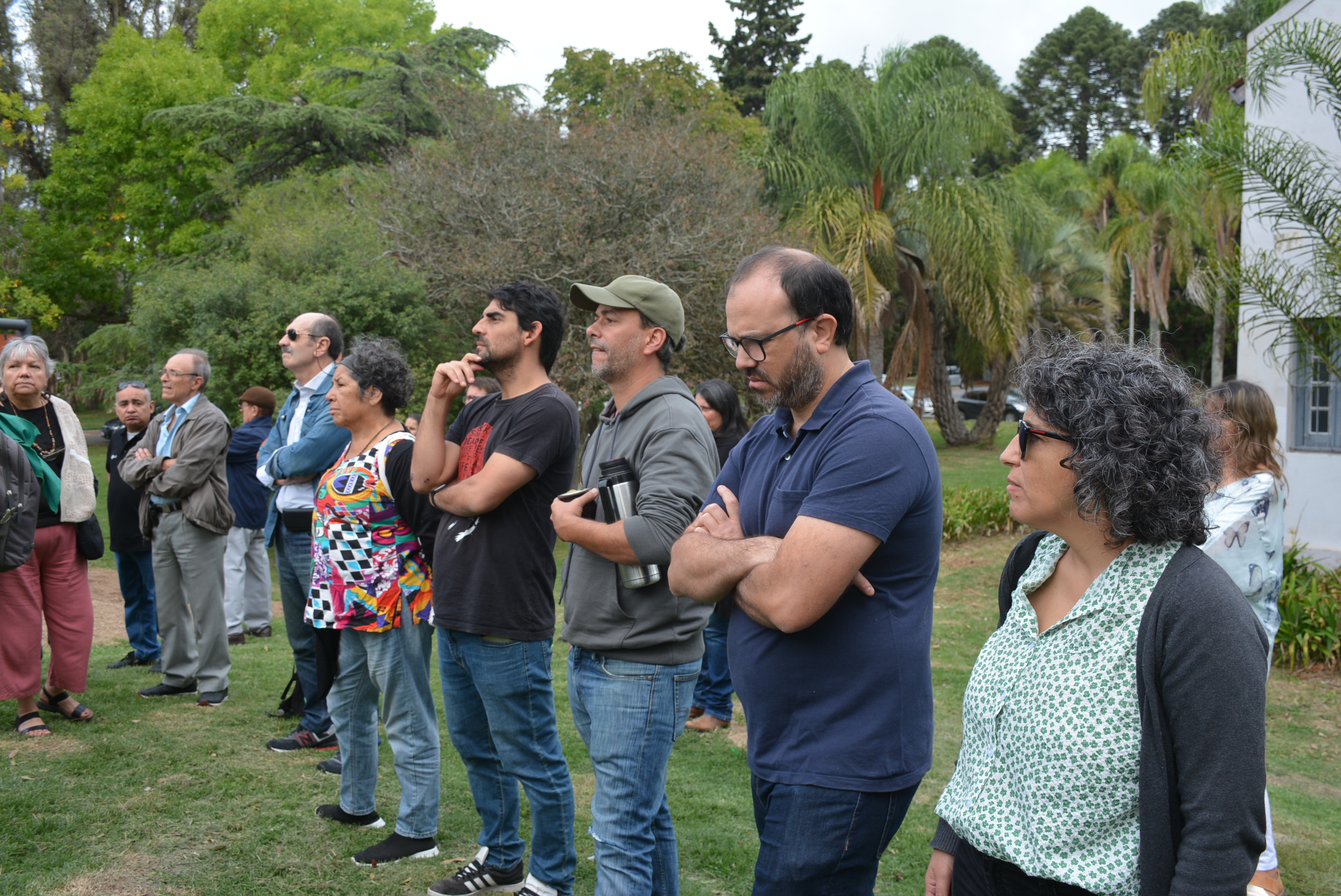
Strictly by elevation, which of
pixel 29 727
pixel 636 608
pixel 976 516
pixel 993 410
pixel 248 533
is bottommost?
pixel 976 516

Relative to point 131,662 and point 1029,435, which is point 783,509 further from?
point 131,662

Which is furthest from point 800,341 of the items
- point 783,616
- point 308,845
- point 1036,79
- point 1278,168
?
point 1036,79

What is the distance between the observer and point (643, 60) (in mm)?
23766

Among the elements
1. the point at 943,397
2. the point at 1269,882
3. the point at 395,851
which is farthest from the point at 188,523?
the point at 943,397

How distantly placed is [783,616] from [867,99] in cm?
1822

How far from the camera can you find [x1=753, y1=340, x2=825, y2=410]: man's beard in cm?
242

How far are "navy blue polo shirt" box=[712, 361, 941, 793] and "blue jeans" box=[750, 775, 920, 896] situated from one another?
36 millimetres

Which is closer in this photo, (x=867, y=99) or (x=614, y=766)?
(x=614, y=766)

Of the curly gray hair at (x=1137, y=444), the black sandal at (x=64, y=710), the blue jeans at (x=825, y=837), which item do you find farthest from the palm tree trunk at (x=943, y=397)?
the curly gray hair at (x=1137, y=444)

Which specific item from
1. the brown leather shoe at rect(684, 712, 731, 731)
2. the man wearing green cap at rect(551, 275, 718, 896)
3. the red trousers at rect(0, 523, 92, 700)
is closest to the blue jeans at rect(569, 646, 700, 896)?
the man wearing green cap at rect(551, 275, 718, 896)

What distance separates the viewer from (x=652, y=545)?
291 cm

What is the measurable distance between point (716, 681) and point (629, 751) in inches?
128

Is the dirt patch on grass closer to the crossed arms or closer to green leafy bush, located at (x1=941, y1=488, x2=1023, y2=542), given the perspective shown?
the crossed arms

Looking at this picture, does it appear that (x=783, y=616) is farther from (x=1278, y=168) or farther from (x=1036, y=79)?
(x=1036, y=79)
